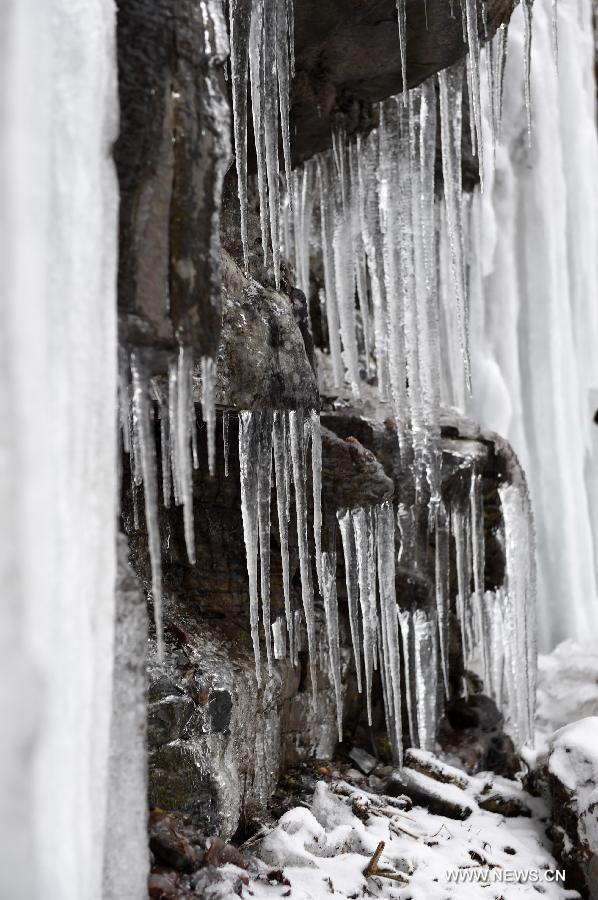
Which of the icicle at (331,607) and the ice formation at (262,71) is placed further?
the icicle at (331,607)

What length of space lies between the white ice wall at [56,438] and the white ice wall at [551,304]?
637 cm

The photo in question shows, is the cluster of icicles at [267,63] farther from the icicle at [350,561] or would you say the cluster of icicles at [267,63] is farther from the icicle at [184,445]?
the icicle at [184,445]

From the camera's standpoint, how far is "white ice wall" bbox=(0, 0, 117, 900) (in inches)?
69.3

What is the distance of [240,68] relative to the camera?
356cm

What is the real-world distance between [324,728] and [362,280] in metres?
3.02

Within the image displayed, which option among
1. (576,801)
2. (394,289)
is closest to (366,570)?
(576,801)

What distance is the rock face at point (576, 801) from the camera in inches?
148

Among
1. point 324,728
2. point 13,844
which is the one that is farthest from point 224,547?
point 13,844

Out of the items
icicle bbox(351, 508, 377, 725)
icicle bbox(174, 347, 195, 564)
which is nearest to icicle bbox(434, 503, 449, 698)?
icicle bbox(351, 508, 377, 725)

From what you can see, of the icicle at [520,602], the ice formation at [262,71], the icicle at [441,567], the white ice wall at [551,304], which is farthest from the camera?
the white ice wall at [551,304]

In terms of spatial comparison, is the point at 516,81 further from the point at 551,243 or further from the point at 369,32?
the point at 369,32

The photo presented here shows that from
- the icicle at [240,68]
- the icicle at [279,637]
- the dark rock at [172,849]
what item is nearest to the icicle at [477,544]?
the icicle at [279,637]

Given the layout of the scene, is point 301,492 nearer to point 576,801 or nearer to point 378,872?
point 378,872

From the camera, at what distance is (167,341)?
7.23ft
